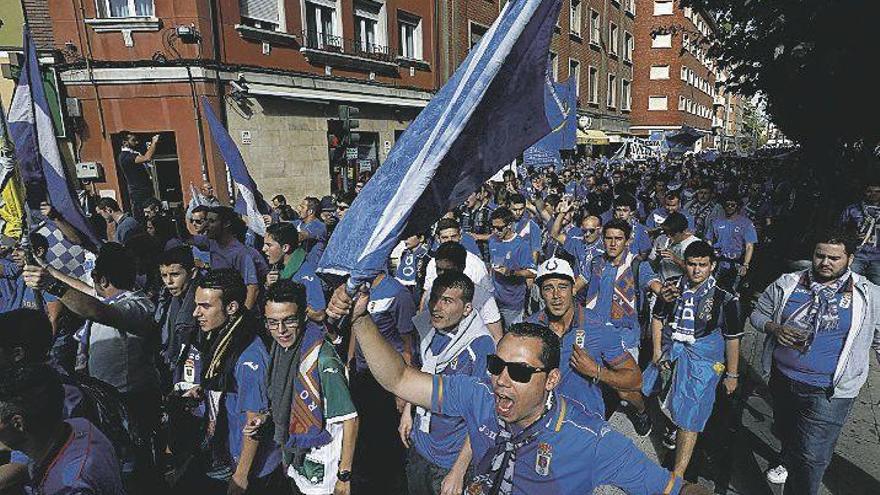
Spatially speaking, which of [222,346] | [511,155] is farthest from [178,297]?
[511,155]

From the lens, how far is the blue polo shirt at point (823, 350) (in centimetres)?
342

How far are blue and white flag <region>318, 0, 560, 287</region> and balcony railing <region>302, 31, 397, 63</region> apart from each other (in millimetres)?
13900

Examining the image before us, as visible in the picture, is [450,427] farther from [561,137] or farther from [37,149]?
[561,137]

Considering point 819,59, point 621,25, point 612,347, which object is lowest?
point 612,347

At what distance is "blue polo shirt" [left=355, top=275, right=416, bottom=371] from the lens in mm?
4031

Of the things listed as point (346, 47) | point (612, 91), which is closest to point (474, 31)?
point (346, 47)

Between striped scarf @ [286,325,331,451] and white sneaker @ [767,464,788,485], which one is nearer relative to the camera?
striped scarf @ [286,325,331,451]

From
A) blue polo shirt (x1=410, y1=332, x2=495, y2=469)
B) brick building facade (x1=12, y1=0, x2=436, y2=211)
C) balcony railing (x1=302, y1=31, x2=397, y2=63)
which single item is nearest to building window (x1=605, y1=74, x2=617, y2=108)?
balcony railing (x1=302, y1=31, x2=397, y2=63)

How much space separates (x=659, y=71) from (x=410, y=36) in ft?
121

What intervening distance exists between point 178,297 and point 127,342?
0.84 meters

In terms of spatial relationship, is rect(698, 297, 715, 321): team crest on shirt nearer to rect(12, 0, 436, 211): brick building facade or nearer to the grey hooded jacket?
the grey hooded jacket

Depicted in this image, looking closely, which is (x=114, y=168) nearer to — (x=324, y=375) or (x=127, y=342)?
(x=127, y=342)

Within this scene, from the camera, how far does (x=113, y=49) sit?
12.1 m

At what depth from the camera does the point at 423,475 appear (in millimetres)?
3266
